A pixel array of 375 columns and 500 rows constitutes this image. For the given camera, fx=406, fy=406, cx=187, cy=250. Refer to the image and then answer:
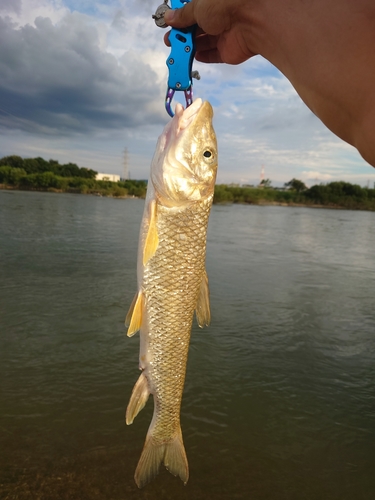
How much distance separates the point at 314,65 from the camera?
1.54 m

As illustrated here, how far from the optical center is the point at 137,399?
2.46 m

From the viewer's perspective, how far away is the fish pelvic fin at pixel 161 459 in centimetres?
241

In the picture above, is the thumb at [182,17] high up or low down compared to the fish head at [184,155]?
up

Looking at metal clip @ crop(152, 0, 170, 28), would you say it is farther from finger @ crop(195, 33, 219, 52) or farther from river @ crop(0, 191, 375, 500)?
river @ crop(0, 191, 375, 500)

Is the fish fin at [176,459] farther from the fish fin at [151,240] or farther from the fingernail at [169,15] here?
the fingernail at [169,15]

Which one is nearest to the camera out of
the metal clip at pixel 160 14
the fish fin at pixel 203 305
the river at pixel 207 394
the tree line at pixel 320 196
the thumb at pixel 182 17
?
the thumb at pixel 182 17

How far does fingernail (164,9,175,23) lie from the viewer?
7.64 ft

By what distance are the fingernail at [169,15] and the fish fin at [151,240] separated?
106 centimetres

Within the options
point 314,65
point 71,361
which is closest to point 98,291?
point 71,361

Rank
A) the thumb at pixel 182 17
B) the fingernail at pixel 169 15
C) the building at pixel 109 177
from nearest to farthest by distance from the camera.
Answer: the thumb at pixel 182 17, the fingernail at pixel 169 15, the building at pixel 109 177

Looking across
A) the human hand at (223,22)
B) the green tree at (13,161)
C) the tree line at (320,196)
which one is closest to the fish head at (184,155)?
the human hand at (223,22)

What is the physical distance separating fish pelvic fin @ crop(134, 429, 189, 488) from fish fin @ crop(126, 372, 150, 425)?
214 millimetres

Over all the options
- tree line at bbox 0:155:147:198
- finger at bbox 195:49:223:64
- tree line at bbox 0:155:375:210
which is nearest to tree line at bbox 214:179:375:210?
tree line at bbox 0:155:375:210

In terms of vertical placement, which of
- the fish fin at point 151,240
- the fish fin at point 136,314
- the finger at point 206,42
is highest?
the finger at point 206,42
